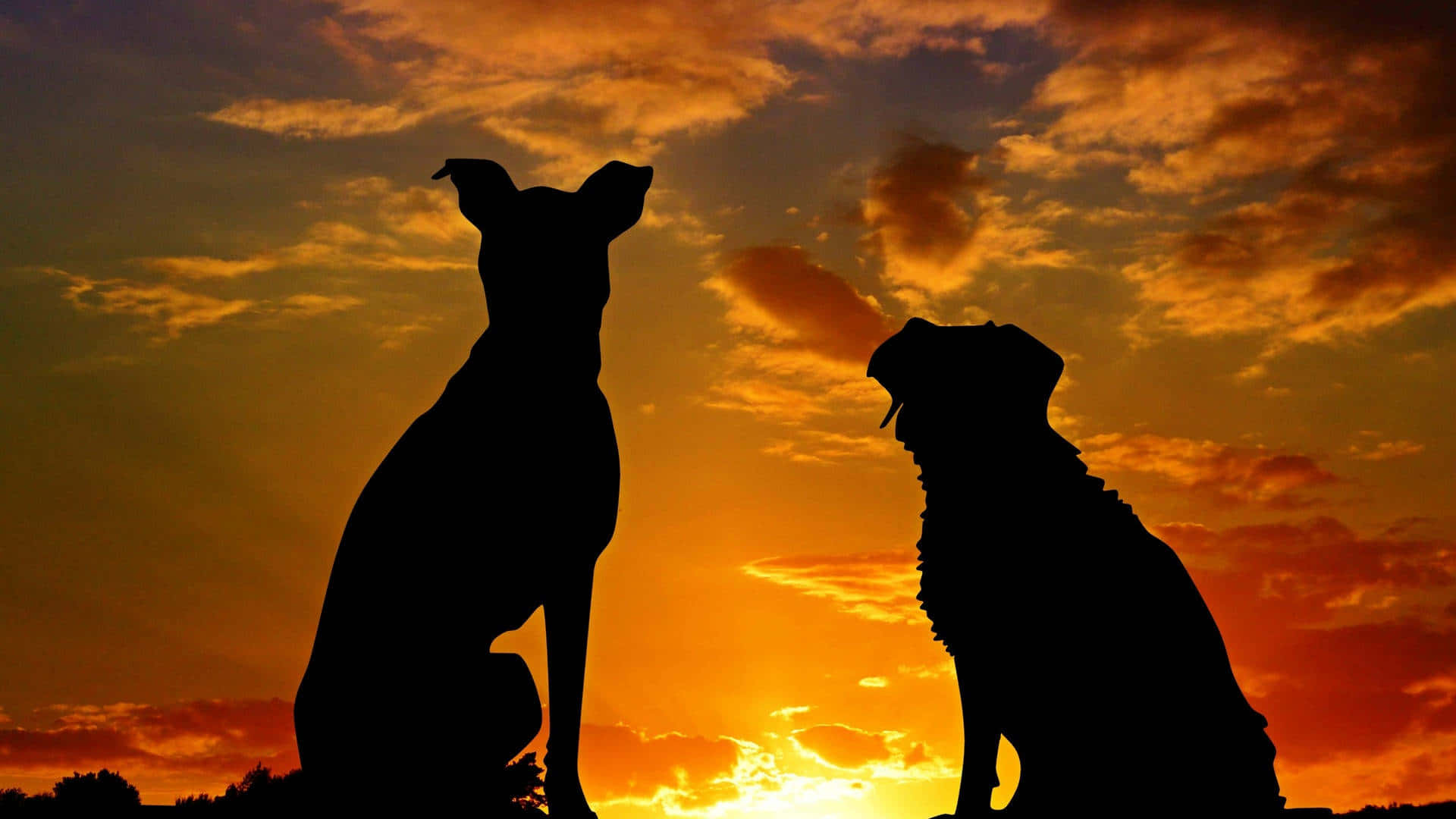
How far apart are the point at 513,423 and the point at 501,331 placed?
55cm

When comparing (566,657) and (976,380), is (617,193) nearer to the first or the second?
(976,380)

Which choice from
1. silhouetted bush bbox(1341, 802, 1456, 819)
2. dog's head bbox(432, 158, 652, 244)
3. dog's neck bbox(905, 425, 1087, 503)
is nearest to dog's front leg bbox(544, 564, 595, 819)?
dog's head bbox(432, 158, 652, 244)

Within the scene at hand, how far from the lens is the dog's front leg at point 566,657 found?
7.21 meters

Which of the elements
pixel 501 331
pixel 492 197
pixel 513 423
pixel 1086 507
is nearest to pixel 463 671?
pixel 513 423

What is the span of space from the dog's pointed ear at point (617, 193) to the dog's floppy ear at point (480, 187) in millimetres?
457

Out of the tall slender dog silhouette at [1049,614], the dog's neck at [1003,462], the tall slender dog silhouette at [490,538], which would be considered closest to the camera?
the tall slender dog silhouette at [490,538]

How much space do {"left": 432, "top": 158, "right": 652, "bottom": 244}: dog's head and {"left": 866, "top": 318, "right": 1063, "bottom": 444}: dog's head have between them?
5.85ft


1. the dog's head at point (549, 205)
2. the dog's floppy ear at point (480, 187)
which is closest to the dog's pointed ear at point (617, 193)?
the dog's head at point (549, 205)

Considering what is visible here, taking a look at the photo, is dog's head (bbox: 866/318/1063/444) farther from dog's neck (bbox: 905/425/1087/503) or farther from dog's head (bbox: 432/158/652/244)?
dog's head (bbox: 432/158/652/244)

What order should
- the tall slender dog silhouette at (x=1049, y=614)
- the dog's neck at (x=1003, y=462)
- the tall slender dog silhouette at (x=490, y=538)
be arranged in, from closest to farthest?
1. the tall slender dog silhouette at (x=490, y=538)
2. the tall slender dog silhouette at (x=1049, y=614)
3. the dog's neck at (x=1003, y=462)

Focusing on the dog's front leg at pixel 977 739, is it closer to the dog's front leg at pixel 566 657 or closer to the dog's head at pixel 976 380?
the dog's head at pixel 976 380

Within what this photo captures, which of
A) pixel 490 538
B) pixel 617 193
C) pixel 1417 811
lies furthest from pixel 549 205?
pixel 1417 811

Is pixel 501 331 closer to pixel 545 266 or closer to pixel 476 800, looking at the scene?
pixel 545 266

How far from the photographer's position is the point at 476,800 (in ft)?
22.2
